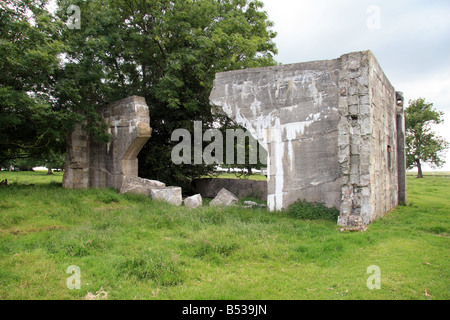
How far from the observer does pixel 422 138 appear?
97.9ft

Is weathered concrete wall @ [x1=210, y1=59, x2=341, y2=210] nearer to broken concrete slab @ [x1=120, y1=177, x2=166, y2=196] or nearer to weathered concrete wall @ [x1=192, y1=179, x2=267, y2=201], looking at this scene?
weathered concrete wall @ [x1=192, y1=179, x2=267, y2=201]

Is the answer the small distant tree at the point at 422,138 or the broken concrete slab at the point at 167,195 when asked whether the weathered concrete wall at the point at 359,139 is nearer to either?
the broken concrete slab at the point at 167,195

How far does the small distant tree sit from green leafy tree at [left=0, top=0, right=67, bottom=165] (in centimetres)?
3064

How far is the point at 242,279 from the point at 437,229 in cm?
541

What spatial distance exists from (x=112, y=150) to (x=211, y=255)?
28.4ft

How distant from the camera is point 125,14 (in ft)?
44.9

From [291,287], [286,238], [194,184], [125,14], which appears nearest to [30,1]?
[125,14]

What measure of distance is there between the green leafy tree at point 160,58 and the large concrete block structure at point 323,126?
2.88 meters

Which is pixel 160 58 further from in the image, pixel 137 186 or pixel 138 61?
pixel 137 186

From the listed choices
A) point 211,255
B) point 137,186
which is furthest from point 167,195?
point 211,255

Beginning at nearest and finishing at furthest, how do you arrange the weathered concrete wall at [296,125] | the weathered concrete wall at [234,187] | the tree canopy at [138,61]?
the weathered concrete wall at [296,125] < the tree canopy at [138,61] < the weathered concrete wall at [234,187]

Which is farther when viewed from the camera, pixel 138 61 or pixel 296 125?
pixel 138 61

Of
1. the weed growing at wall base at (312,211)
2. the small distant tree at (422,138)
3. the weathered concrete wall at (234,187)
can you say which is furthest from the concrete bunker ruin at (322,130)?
the small distant tree at (422,138)

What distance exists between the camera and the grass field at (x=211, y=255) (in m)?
4.03
